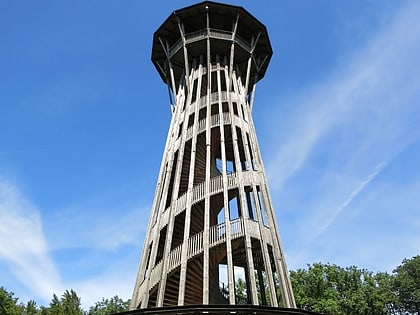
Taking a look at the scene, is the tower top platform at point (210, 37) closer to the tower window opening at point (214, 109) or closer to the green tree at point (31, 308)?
the tower window opening at point (214, 109)

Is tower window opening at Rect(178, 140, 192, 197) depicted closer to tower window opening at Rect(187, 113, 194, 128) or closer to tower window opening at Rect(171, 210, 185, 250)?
tower window opening at Rect(171, 210, 185, 250)

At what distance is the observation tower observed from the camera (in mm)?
13156

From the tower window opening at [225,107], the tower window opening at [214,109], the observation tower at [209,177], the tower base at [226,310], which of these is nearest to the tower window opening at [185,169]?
the observation tower at [209,177]

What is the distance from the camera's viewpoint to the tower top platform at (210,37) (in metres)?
18.7

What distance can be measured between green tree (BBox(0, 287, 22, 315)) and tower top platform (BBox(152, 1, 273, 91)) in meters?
21.7

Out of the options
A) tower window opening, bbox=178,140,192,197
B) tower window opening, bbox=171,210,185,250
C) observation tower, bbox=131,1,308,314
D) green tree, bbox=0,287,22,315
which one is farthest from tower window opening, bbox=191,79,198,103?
green tree, bbox=0,287,22,315

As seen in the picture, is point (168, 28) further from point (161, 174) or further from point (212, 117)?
point (161, 174)

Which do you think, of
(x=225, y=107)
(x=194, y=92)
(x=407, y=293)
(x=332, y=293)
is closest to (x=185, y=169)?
(x=225, y=107)

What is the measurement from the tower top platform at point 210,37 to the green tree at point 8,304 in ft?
71.3

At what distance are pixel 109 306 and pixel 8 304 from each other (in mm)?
9460

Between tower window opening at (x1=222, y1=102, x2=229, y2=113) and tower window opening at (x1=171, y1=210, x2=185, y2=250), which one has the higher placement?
tower window opening at (x1=222, y1=102, x2=229, y2=113)

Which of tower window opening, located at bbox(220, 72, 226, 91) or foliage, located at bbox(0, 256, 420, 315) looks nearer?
tower window opening, located at bbox(220, 72, 226, 91)

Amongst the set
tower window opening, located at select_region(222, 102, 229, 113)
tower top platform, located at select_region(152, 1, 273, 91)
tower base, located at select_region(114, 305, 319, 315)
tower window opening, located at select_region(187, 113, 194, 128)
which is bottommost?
tower base, located at select_region(114, 305, 319, 315)

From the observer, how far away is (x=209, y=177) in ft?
49.2
